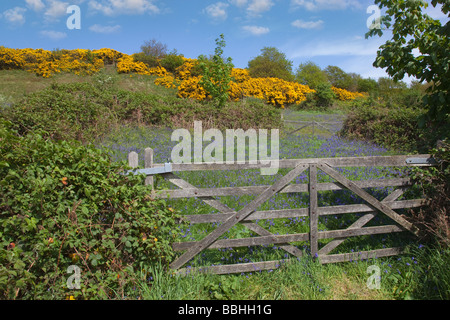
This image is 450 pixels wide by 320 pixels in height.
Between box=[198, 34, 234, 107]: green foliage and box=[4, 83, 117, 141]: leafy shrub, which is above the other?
box=[198, 34, 234, 107]: green foliage

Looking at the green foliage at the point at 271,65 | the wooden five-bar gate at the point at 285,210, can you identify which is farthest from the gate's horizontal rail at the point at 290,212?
the green foliage at the point at 271,65

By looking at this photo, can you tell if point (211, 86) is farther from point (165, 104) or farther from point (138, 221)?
point (138, 221)

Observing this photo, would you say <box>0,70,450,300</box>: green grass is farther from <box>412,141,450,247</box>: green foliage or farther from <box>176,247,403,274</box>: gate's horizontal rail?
<box>412,141,450,247</box>: green foliage

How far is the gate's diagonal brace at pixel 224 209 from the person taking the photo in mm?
3623

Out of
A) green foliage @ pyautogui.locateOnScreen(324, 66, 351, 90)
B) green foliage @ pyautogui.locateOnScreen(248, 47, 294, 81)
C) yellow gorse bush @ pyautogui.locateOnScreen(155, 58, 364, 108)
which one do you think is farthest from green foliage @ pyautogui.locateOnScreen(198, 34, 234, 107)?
green foliage @ pyautogui.locateOnScreen(324, 66, 351, 90)

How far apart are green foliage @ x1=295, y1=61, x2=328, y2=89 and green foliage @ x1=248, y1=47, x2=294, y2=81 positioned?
10.8 ft

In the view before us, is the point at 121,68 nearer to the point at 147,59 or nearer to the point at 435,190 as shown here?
the point at 147,59

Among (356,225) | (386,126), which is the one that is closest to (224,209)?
(356,225)

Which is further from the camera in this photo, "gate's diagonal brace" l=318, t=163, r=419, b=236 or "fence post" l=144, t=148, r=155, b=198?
"gate's diagonal brace" l=318, t=163, r=419, b=236

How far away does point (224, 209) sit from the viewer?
378 cm

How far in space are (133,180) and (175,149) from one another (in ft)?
20.8

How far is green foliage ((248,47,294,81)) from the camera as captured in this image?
41.7m

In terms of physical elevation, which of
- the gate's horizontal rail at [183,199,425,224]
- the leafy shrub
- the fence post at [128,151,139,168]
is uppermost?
the leafy shrub
